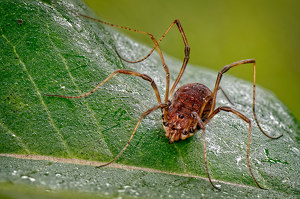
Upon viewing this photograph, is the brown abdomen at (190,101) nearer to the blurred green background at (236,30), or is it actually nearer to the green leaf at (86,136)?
the green leaf at (86,136)

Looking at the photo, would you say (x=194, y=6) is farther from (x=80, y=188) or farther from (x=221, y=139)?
(x=80, y=188)

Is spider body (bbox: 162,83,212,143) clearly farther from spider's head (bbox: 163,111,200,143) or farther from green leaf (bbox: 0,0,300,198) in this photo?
green leaf (bbox: 0,0,300,198)

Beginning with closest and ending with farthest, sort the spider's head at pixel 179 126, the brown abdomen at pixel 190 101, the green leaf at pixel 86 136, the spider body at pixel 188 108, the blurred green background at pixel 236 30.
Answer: the green leaf at pixel 86 136 → the spider's head at pixel 179 126 → the spider body at pixel 188 108 → the brown abdomen at pixel 190 101 → the blurred green background at pixel 236 30

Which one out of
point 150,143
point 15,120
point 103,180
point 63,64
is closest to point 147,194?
point 103,180

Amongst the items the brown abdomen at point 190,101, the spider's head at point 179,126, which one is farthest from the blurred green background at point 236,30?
the spider's head at point 179,126

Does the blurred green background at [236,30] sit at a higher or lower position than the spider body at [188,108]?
higher

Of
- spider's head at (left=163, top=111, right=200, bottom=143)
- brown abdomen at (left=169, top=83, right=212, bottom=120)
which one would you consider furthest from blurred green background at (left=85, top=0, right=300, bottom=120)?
spider's head at (left=163, top=111, right=200, bottom=143)

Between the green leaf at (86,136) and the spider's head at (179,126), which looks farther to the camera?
the spider's head at (179,126)

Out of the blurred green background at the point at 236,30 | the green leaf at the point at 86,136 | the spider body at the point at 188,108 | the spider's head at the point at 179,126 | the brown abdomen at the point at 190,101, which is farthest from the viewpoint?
the blurred green background at the point at 236,30
